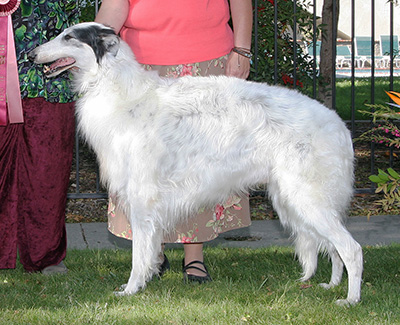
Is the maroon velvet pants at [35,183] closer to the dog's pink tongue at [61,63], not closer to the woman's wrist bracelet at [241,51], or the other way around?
the dog's pink tongue at [61,63]

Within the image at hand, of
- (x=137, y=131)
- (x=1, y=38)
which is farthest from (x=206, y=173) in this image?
(x=1, y=38)

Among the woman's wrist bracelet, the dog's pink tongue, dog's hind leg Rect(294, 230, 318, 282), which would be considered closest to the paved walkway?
dog's hind leg Rect(294, 230, 318, 282)

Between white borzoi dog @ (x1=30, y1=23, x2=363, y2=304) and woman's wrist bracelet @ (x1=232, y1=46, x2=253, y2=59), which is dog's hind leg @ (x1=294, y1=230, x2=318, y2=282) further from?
woman's wrist bracelet @ (x1=232, y1=46, x2=253, y2=59)

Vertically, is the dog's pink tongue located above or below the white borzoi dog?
above

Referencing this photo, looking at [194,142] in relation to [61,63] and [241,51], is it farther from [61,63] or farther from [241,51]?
[61,63]

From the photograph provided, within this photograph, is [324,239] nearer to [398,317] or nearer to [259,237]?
[398,317]

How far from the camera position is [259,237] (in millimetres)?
5957

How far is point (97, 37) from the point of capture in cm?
379

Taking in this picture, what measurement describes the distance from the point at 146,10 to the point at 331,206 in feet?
5.70

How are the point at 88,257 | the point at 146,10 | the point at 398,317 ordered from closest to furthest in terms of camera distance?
1. the point at 398,317
2. the point at 146,10
3. the point at 88,257

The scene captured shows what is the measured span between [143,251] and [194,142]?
A: 0.76 metres

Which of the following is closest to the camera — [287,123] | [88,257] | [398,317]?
[398,317]

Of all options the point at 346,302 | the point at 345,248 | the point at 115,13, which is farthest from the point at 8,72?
the point at 346,302

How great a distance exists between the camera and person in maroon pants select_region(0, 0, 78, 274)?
428 cm
